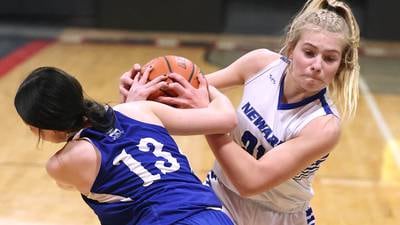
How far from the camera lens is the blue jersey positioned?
6.86 ft

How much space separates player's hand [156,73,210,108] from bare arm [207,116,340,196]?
0.43ft

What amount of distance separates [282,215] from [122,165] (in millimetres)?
914

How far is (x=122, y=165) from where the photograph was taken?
6.88 feet

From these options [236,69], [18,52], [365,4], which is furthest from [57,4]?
[236,69]

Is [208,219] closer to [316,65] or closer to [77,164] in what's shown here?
[77,164]

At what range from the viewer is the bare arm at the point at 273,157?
239 centimetres

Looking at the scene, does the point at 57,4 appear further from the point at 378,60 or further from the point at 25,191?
the point at 25,191

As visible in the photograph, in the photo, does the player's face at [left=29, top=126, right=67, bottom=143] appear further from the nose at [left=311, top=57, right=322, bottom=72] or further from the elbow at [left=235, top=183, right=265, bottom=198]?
the nose at [left=311, top=57, right=322, bottom=72]

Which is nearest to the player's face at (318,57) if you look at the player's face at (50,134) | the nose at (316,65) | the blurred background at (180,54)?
the nose at (316,65)

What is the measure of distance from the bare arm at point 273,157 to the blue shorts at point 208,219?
226 millimetres

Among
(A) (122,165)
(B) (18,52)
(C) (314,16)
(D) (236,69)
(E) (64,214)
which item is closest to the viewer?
(A) (122,165)

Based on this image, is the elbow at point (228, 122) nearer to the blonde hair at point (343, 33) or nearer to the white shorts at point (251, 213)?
the blonde hair at point (343, 33)

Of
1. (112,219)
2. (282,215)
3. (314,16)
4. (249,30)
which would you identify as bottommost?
(249,30)

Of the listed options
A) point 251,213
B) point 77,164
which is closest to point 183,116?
point 77,164
